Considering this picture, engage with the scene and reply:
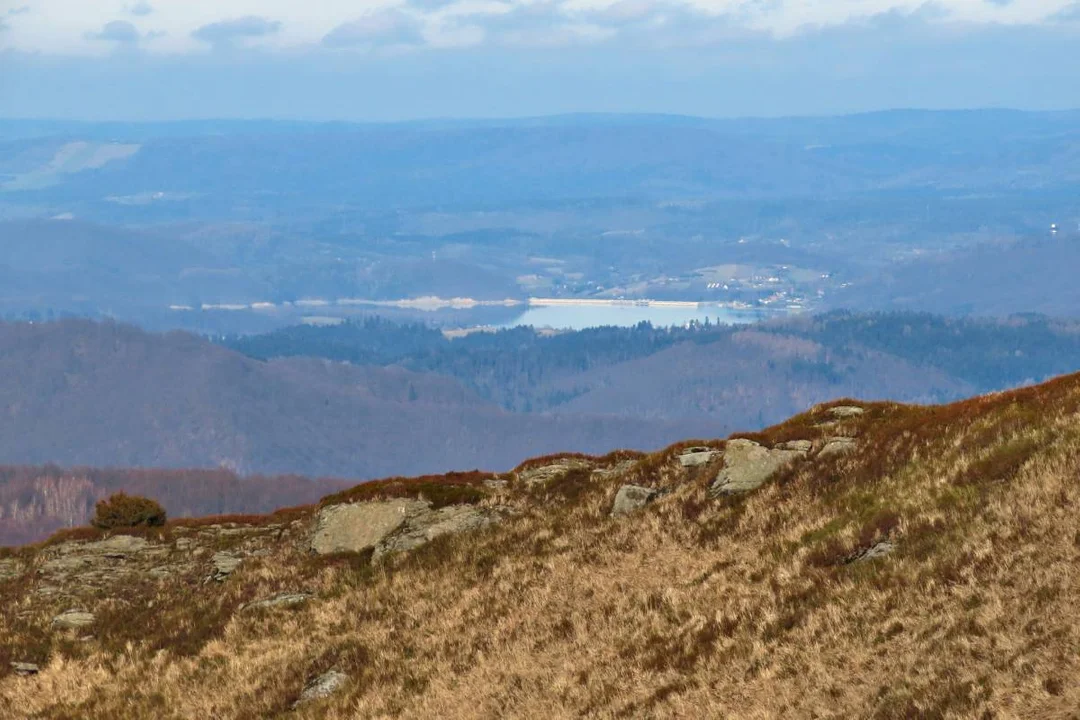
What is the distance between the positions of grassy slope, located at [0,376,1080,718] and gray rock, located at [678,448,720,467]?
1.26 m

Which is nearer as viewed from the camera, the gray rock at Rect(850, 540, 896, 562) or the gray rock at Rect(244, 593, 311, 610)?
the gray rock at Rect(850, 540, 896, 562)

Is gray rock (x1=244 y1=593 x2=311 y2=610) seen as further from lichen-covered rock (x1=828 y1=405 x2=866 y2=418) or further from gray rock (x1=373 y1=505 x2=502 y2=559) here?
lichen-covered rock (x1=828 y1=405 x2=866 y2=418)

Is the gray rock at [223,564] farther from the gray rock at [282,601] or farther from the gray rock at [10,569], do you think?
the gray rock at [10,569]

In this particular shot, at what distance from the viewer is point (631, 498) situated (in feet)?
125

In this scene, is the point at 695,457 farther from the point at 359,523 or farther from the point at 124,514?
the point at 124,514

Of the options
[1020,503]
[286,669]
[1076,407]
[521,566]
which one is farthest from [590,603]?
[1076,407]

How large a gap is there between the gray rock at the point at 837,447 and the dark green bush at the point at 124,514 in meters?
24.5

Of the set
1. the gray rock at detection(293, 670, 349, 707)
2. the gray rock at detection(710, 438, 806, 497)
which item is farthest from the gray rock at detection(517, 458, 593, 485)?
the gray rock at detection(293, 670, 349, 707)

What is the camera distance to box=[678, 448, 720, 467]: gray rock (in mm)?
41991

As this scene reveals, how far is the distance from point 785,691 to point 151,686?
15.0 metres

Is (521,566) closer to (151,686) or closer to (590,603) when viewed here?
(590,603)

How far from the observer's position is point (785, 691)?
2278cm

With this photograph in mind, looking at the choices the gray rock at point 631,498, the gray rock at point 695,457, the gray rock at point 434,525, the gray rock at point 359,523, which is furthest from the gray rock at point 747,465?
the gray rock at point 359,523

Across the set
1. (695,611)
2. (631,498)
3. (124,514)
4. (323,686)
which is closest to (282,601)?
(323,686)
